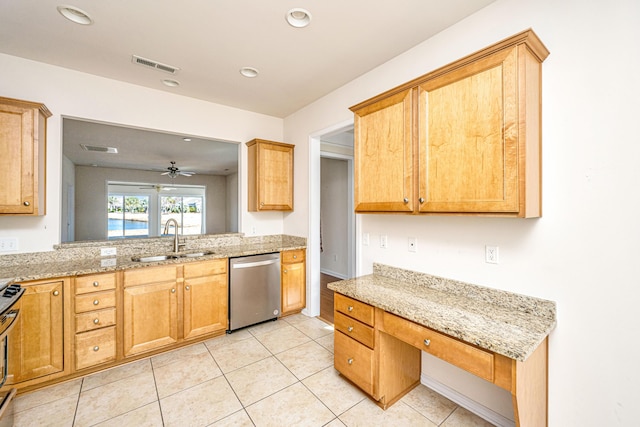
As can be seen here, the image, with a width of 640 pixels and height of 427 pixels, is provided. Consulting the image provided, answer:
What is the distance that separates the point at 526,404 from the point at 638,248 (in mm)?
901

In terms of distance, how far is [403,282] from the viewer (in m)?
2.29

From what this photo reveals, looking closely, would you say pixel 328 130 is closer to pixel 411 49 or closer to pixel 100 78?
pixel 411 49

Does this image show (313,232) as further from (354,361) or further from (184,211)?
(184,211)

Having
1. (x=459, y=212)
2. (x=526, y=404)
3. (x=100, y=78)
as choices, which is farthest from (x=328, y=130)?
(x=526, y=404)

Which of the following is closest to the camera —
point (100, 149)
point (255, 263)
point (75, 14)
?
point (75, 14)

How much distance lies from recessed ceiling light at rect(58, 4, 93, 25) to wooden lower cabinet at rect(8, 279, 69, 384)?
1933 millimetres

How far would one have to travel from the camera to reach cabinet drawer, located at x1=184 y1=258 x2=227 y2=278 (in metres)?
2.75

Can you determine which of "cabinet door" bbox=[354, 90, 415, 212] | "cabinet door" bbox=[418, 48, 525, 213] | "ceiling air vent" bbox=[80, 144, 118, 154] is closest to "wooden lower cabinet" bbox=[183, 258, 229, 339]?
"cabinet door" bbox=[354, 90, 415, 212]

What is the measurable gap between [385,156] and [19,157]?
9.46 ft

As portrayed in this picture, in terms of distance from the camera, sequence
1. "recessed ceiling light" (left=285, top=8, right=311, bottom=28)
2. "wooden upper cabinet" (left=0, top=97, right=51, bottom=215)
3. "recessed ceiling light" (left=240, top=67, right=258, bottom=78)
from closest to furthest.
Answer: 1. "recessed ceiling light" (left=285, top=8, right=311, bottom=28)
2. "wooden upper cabinet" (left=0, top=97, right=51, bottom=215)
3. "recessed ceiling light" (left=240, top=67, right=258, bottom=78)

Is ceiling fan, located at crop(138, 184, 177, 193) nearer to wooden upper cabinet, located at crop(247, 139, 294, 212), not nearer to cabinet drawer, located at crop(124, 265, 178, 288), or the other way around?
wooden upper cabinet, located at crop(247, 139, 294, 212)

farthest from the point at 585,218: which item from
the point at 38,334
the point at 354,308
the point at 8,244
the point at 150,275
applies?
the point at 8,244

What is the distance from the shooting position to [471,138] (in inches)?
61.9

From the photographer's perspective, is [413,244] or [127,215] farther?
[127,215]
